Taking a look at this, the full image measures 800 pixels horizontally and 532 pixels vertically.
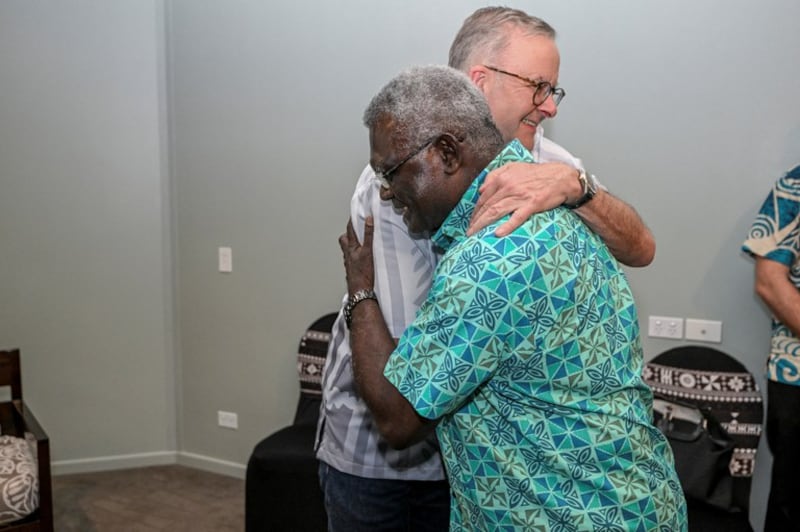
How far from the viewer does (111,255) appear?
4031 mm

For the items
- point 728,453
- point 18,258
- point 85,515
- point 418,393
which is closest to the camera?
point 418,393

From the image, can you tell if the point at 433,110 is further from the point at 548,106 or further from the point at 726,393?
the point at 726,393

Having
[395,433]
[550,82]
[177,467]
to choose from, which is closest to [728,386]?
[550,82]

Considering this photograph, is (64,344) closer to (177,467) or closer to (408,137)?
(177,467)

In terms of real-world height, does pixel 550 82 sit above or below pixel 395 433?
above

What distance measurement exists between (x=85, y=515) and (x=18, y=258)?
1.31 meters

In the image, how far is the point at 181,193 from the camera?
161 inches

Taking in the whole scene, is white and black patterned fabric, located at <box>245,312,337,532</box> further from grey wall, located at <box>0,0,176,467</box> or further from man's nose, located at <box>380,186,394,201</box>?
man's nose, located at <box>380,186,394,201</box>

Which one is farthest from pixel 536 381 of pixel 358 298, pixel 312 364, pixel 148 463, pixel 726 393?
pixel 148 463

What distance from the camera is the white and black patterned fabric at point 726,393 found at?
2.86 metres

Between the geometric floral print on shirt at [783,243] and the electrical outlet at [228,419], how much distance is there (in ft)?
8.54

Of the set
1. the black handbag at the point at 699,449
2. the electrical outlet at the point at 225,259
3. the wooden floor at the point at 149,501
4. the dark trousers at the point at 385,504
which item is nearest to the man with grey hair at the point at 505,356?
the dark trousers at the point at 385,504

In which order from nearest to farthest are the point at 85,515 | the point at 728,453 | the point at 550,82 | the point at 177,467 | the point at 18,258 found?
the point at 550,82 < the point at 728,453 < the point at 85,515 < the point at 18,258 < the point at 177,467

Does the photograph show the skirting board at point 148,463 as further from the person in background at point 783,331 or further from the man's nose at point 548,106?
the man's nose at point 548,106
